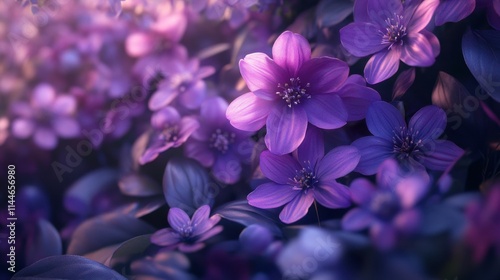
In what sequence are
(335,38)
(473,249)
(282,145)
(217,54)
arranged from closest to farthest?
(473,249) → (282,145) → (335,38) → (217,54)

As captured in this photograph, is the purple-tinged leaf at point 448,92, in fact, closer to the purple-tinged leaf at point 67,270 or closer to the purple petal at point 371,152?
the purple petal at point 371,152

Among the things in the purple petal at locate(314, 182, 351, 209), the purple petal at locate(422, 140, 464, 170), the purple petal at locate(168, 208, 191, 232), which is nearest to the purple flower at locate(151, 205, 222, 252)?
the purple petal at locate(168, 208, 191, 232)

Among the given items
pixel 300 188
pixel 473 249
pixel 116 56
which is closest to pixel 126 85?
pixel 116 56

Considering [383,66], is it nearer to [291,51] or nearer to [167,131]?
[291,51]

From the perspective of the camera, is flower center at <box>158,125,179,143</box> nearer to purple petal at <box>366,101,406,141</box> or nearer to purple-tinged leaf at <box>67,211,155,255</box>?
purple-tinged leaf at <box>67,211,155,255</box>

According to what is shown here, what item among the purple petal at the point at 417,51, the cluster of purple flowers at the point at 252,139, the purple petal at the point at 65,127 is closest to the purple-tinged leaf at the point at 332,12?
the cluster of purple flowers at the point at 252,139

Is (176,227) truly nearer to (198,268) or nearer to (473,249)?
(198,268)
